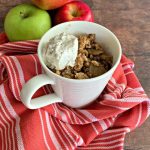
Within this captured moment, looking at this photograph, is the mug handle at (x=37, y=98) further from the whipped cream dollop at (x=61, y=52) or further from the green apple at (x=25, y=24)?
the green apple at (x=25, y=24)

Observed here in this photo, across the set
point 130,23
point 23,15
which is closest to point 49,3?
point 23,15

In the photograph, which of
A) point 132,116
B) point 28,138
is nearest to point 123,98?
point 132,116

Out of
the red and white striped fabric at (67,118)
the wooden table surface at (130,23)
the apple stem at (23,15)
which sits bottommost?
the red and white striped fabric at (67,118)

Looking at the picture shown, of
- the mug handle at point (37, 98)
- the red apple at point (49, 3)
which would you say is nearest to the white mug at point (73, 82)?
the mug handle at point (37, 98)

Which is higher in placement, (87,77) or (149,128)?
(87,77)

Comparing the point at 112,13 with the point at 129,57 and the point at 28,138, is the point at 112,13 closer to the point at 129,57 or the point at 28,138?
the point at 129,57

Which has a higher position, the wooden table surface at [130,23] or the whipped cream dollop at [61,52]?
the whipped cream dollop at [61,52]

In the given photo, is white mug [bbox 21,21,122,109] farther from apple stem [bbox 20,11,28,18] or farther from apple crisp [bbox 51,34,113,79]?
apple stem [bbox 20,11,28,18]

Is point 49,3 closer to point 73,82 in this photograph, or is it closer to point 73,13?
point 73,13

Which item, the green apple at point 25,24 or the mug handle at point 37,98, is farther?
the green apple at point 25,24
